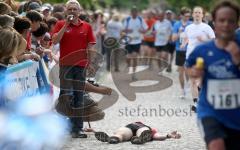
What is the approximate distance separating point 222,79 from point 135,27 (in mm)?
18504

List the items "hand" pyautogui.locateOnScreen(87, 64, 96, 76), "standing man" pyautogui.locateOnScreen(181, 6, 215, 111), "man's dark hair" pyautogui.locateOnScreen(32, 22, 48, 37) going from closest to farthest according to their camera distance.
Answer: "man's dark hair" pyautogui.locateOnScreen(32, 22, 48, 37) → "hand" pyautogui.locateOnScreen(87, 64, 96, 76) → "standing man" pyautogui.locateOnScreen(181, 6, 215, 111)

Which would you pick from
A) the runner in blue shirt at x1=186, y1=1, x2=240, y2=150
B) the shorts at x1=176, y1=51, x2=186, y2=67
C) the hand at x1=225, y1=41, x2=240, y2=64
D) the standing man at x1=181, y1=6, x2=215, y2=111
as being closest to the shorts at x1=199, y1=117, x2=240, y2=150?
the runner in blue shirt at x1=186, y1=1, x2=240, y2=150

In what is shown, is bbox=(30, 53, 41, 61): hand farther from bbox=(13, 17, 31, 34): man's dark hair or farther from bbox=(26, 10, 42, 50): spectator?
bbox=(26, 10, 42, 50): spectator

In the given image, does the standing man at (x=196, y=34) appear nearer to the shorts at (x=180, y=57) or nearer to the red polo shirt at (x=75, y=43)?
the shorts at (x=180, y=57)

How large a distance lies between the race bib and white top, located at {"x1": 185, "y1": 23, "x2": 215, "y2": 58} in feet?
27.9

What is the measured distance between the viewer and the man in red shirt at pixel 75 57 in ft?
38.3

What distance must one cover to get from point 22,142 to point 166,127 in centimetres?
451

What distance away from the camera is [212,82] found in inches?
255

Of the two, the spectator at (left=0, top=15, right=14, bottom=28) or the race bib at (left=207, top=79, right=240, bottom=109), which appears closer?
the race bib at (left=207, top=79, right=240, bottom=109)

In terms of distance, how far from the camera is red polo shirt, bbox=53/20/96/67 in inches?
460

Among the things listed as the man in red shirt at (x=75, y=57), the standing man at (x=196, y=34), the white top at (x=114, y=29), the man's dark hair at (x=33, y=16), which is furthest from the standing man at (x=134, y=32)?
the man's dark hair at (x=33, y=16)

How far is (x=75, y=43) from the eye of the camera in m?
11.8

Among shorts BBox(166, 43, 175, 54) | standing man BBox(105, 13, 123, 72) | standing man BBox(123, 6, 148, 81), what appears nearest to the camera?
standing man BBox(123, 6, 148, 81)

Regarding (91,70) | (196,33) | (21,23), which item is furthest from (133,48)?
(21,23)
